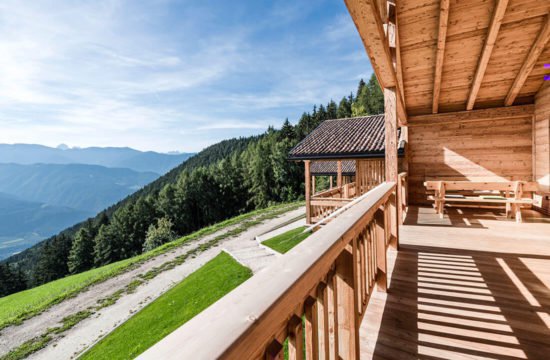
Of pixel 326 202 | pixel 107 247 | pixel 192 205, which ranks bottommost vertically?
pixel 107 247

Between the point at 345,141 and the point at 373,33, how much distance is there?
7.34 metres

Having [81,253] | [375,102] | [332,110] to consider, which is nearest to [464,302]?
[375,102]

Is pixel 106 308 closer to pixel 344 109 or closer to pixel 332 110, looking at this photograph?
pixel 344 109

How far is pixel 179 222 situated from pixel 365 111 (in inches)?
1470

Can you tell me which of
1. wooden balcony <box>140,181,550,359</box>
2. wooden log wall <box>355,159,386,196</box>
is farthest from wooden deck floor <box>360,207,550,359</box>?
wooden log wall <box>355,159,386,196</box>

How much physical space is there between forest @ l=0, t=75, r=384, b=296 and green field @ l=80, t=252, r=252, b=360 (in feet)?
93.2

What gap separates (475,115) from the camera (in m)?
7.20

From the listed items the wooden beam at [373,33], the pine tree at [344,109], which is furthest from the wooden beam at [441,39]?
the pine tree at [344,109]

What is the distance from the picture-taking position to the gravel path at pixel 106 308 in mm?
9094

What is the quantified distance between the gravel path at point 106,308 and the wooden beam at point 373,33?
5.58 meters

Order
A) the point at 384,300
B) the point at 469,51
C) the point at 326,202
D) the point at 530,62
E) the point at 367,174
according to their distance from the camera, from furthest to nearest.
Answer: the point at 367,174 < the point at 326,202 < the point at 530,62 < the point at 469,51 < the point at 384,300

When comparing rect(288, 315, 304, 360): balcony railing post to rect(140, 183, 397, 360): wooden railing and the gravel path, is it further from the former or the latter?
the gravel path

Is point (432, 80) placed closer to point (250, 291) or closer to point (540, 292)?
point (540, 292)

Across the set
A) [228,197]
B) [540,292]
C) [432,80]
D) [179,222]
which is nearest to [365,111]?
[228,197]
